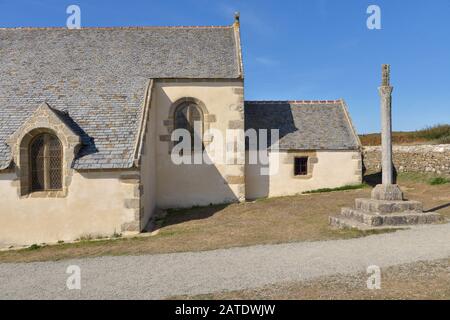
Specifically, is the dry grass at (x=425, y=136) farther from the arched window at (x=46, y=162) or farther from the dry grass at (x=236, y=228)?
the arched window at (x=46, y=162)

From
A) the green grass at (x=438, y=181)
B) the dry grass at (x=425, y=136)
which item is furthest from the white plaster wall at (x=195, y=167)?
the dry grass at (x=425, y=136)

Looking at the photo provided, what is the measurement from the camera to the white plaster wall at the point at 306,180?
53.4 feet

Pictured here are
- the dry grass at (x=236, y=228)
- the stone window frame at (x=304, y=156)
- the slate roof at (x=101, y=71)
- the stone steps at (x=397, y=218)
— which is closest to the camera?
the dry grass at (x=236, y=228)

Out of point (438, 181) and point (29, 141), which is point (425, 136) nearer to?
point (438, 181)

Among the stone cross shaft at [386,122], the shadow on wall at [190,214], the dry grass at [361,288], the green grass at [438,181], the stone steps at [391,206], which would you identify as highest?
the stone cross shaft at [386,122]

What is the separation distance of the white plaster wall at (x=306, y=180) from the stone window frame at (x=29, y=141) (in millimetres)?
7954

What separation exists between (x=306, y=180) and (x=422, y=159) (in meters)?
6.56

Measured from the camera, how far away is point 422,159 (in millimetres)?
18281

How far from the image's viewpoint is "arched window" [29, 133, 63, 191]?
35.7 ft

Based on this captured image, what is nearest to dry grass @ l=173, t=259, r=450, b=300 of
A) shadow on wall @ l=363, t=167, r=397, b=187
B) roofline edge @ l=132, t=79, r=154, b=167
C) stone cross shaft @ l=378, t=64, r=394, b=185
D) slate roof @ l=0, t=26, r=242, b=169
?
stone cross shaft @ l=378, t=64, r=394, b=185

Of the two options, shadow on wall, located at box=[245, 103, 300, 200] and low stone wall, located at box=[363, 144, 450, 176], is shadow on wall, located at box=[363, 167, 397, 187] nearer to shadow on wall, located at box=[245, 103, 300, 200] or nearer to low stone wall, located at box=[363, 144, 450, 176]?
low stone wall, located at box=[363, 144, 450, 176]
